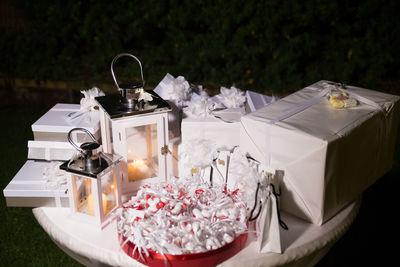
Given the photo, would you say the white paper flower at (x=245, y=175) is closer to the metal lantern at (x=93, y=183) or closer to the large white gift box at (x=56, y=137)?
the metal lantern at (x=93, y=183)

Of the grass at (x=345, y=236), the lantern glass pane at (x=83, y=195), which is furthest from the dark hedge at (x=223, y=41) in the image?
the lantern glass pane at (x=83, y=195)

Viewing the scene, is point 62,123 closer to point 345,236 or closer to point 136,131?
point 136,131

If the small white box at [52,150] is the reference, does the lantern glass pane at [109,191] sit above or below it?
below

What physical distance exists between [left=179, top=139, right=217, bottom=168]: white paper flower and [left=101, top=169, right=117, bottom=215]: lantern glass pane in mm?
340

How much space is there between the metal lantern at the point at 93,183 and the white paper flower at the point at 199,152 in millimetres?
331

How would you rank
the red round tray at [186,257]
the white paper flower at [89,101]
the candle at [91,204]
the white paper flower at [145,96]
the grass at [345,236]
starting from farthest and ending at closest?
the grass at [345,236] < the white paper flower at [89,101] < the white paper flower at [145,96] < the candle at [91,204] < the red round tray at [186,257]

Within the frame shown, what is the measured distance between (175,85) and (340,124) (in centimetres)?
87

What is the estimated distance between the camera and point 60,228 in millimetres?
1723

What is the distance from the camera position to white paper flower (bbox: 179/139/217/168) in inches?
73.5

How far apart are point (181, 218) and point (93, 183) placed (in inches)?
14.3

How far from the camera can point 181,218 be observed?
1.59 metres

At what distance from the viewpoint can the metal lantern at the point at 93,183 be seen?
162 cm

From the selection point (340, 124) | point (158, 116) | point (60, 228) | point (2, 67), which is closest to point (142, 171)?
point (158, 116)

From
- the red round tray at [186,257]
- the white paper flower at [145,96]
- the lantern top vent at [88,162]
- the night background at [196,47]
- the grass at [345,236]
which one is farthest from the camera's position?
the night background at [196,47]
